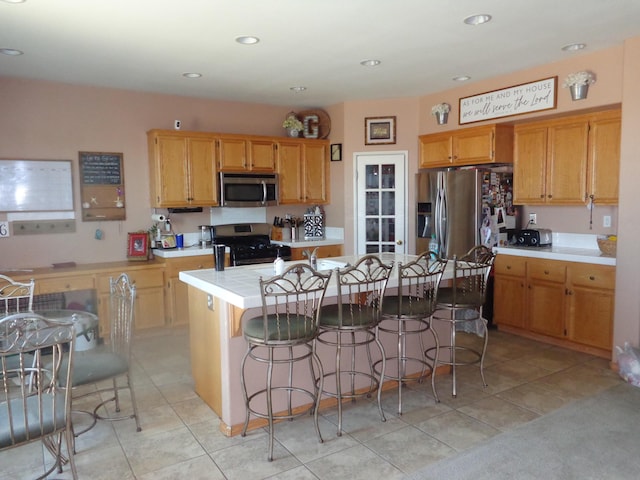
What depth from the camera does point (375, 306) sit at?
3080 millimetres

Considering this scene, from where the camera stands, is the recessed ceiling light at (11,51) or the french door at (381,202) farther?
the french door at (381,202)

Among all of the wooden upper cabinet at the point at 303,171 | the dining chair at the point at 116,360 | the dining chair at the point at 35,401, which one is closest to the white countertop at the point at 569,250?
the wooden upper cabinet at the point at 303,171

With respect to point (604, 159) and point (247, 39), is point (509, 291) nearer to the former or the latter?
point (604, 159)

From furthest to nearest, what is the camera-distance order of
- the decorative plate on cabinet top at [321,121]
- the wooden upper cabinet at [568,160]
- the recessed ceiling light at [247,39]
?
the decorative plate on cabinet top at [321,121] → the wooden upper cabinet at [568,160] → the recessed ceiling light at [247,39]

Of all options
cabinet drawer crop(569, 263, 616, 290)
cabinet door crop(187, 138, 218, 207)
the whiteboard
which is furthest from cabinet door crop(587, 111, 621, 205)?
the whiteboard

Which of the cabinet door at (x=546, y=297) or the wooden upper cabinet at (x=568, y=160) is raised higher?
the wooden upper cabinet at (x=568, y=160)

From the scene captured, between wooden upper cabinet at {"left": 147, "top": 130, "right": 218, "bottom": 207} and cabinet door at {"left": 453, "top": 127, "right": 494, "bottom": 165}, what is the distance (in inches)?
106

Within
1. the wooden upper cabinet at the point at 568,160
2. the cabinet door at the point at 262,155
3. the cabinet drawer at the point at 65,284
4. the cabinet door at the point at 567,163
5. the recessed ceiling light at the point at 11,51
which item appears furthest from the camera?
the cabinet door at the point at 262,155

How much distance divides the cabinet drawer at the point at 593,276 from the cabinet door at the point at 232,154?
11.8 ft

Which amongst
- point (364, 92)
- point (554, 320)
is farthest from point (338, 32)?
point (554, 320)

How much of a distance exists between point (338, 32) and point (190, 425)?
2887 millimetres

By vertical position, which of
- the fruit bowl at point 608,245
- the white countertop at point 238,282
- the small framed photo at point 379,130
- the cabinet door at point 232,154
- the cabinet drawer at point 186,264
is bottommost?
the cabinet drawer at point 186,264

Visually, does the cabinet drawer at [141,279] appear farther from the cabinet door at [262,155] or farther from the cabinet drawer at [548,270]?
the cabinet drawer at [548,270]

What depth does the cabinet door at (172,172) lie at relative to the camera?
518 centimetres
